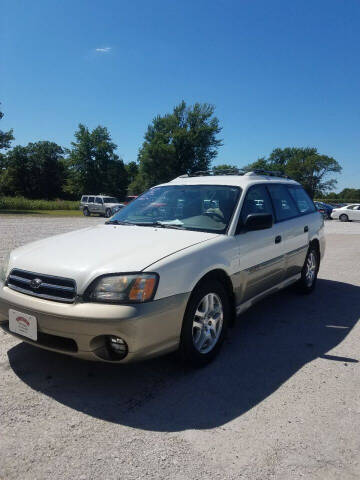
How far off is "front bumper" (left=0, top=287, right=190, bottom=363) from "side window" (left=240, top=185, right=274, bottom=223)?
147 cm

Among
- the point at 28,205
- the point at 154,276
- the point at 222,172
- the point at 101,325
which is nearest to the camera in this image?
the point at 101,325

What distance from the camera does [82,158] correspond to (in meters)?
65.4

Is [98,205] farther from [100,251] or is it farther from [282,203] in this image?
[100,251]

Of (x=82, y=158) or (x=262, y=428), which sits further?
(x=82, y=158)

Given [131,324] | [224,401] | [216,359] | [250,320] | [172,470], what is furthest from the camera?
[250,320]

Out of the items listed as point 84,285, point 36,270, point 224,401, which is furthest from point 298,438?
point 36,270

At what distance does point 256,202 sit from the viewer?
411cm

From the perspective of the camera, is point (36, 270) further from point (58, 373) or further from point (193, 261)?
point (193, 261)

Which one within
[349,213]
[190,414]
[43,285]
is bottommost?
[190,414]

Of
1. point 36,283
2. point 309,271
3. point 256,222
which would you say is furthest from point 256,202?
point 36,283

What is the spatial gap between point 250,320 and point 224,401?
1.84m

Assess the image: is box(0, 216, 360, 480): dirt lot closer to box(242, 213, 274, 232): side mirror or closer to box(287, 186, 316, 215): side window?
box(242, 213, 274, 232): side mirror

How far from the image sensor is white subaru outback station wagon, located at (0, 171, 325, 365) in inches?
99.5

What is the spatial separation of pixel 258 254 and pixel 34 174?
84.1 metres
